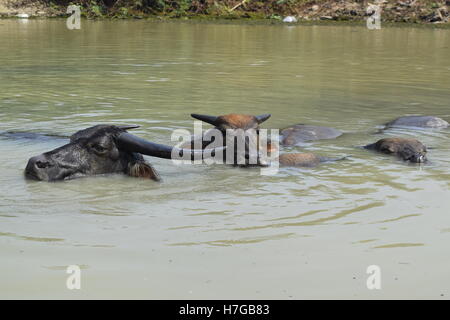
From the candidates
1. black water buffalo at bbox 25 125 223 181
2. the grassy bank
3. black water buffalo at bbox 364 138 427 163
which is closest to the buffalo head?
black water buffalo at bbox 25 125 223 181

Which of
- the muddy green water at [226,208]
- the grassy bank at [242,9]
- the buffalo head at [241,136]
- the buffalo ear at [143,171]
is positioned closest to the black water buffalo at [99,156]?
the buffalo ear at [143,171]

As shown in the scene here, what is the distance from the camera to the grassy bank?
26.4 m

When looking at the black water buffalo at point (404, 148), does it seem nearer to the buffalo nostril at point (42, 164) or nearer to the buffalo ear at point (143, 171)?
the buffalo ear at point (143, 171)

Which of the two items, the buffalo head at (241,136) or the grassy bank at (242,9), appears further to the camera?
the grassy bank at (242,9)

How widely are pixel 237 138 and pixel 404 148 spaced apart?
1.61 m

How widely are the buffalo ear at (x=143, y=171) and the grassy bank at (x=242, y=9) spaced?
21.9 meters

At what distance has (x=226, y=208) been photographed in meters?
4.97

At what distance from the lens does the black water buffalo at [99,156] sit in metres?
5.67

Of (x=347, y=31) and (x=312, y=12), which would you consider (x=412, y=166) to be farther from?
(x=312, y=12)

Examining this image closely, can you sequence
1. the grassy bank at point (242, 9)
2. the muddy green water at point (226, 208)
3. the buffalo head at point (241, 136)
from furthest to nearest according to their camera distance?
the grassy bank at point (242, 9) → the buffalo head at point (241, 136) → the muddy green water at point (226, 208)

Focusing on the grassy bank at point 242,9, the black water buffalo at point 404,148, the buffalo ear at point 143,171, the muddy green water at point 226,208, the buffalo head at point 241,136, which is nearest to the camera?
the muddy green water at point 226,208

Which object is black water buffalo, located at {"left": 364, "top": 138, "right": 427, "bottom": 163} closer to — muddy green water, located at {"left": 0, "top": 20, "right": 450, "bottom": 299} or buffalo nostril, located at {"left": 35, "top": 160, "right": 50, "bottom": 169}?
muddy green water, located at {"left": 0, "top": 20, "right": 450, "bottom": 299}

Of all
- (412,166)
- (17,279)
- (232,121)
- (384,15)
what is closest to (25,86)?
(232,121)
